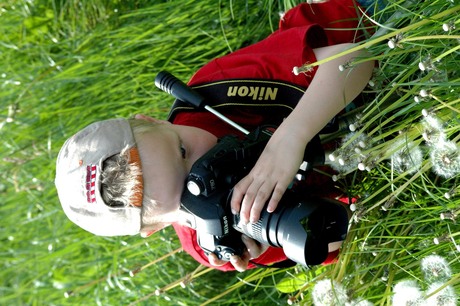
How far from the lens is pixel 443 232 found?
1021mm

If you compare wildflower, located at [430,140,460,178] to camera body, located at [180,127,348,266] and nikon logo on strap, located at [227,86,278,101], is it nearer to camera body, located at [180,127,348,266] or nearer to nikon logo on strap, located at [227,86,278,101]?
camera body, located at [180,127,348,266]

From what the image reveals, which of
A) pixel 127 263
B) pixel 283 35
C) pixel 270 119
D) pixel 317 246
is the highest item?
pixel 283 35

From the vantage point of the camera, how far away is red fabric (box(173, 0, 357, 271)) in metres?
1.16

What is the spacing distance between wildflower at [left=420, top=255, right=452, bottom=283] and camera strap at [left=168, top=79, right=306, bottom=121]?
0.35m

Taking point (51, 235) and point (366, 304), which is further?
point (51, 235)

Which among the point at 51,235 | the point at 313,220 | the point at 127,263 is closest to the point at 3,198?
the point at 51,235

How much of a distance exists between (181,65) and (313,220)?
84 cm

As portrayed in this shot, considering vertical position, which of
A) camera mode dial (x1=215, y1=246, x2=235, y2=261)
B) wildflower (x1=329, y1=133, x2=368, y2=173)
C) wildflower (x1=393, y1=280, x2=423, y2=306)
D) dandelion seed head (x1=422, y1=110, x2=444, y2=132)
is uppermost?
dandelion seed head (x1=422, y1=110, x2=444, y2=132)

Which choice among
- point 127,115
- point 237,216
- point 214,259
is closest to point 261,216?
point 237,216

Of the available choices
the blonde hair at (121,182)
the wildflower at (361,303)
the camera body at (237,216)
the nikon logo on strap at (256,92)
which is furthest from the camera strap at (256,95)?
the wildflower at (361,303)

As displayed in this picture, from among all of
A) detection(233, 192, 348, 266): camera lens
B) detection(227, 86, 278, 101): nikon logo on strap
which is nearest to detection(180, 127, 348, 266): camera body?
detection(233, 192, 348, 266): camera lens

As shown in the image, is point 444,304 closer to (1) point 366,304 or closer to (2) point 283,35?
(1) point 366,304

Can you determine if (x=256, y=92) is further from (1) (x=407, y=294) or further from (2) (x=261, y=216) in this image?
(1) (x=407, y=294)

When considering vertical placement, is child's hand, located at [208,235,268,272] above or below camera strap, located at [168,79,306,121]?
below
